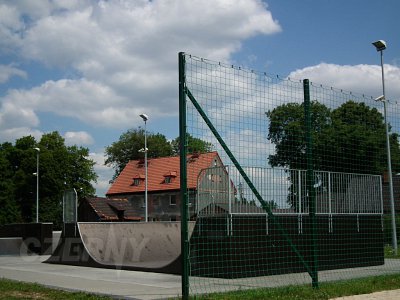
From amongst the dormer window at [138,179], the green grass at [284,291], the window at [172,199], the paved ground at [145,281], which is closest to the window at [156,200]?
the window at [172,199]

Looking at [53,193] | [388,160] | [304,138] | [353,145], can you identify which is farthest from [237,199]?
[53,193]

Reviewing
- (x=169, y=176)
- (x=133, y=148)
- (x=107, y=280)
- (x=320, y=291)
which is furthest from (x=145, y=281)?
(x=133, y=148)

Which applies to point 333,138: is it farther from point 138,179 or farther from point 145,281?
point 138,179

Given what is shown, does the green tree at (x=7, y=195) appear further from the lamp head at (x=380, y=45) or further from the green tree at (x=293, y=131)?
the green tree at (x=293, y=131)

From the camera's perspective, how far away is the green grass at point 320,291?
8758 millimetres

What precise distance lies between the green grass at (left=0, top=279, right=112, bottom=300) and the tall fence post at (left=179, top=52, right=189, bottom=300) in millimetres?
1815

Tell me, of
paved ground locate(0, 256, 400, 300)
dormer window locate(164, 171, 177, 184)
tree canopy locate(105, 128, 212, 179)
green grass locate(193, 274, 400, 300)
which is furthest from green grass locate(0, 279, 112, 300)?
tree canopy locate(105, 128, 212, 179)

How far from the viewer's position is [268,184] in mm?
9656

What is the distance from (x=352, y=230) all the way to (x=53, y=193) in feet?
195

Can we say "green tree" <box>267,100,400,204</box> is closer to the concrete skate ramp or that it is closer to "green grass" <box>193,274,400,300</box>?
"green grass" <box>193,274,400,300</box>

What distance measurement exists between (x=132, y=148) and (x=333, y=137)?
74.0 meters

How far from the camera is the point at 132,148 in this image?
84125mm

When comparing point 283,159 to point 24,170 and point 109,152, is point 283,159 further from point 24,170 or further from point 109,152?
point 109,152

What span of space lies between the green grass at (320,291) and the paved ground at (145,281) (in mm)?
304
